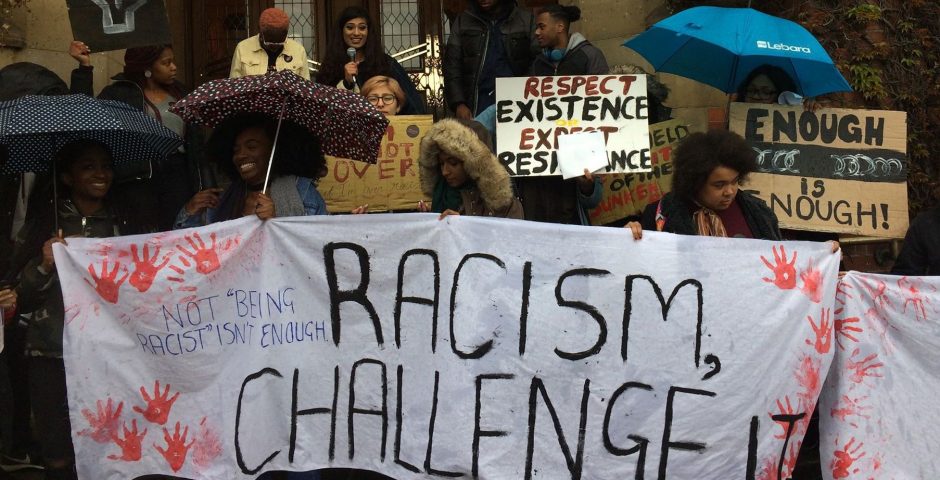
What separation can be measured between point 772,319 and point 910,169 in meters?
3.82

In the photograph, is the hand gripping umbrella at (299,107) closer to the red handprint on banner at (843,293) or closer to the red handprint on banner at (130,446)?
the red handprint on banner at (130,446)

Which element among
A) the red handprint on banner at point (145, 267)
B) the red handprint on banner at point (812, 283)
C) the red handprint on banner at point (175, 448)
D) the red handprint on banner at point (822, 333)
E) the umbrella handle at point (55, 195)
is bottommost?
the red handprint on banner at point (175, 448)

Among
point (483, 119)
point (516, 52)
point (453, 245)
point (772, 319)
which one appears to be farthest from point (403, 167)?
point (772, 319)

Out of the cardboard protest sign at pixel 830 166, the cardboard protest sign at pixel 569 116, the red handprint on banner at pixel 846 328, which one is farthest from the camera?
the cardboard protest sign at pixel 830 166

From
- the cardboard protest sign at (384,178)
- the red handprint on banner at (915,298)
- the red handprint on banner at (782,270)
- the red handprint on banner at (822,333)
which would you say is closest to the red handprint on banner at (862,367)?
the red handprint on banner at (822,333)

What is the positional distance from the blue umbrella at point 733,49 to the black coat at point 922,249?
134 cm

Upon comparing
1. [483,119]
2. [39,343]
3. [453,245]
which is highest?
[483,119]

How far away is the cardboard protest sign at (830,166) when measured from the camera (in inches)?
317

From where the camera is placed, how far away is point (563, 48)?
8.27 metres

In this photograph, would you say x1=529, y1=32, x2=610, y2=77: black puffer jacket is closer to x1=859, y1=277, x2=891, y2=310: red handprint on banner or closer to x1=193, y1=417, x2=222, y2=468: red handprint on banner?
x1=859, y1=277, x2=891, y2=310: red handprint on banner

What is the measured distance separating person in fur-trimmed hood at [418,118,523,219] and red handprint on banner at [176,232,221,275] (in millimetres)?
1140

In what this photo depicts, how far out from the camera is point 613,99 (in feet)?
25.3

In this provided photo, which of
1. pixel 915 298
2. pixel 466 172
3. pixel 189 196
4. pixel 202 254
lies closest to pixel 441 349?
pixel 466 172

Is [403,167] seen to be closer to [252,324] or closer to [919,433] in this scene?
[252,324]
